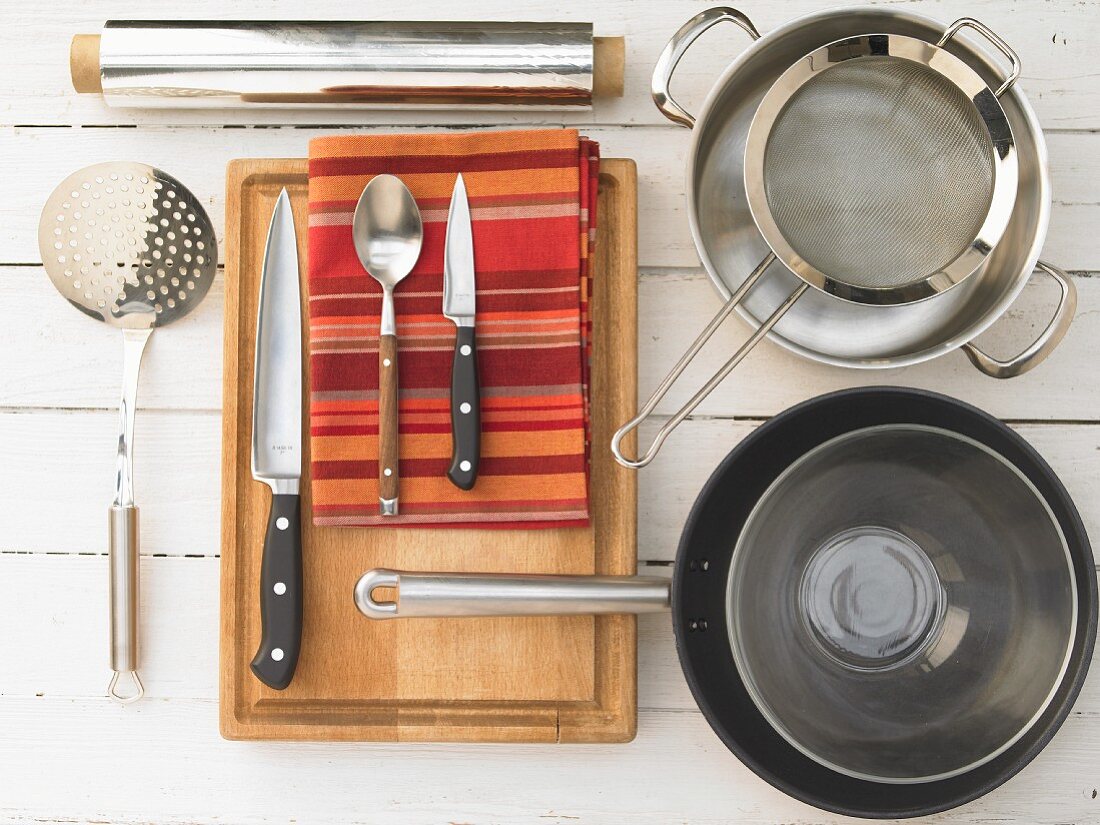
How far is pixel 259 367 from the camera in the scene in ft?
2.18

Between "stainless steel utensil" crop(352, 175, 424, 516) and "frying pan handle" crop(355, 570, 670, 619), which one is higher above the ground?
"stainless steel utensil" crop(352, 175, 424, 516)

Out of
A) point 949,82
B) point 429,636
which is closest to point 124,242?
point 429,636

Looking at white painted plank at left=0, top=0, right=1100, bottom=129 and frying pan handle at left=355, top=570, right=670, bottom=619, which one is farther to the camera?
white painted plank at left=0, top=0, right=1100, bottom=129

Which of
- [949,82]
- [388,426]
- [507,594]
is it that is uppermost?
[949,82]

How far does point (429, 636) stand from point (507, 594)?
0.34 ft

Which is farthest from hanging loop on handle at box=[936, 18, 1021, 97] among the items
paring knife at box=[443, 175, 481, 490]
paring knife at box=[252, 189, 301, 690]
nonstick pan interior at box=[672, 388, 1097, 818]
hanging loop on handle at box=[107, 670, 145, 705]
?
hanging loop on handle at box=[107, 670, 145, 705]

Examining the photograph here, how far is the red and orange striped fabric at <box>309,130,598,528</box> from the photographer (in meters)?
0.65

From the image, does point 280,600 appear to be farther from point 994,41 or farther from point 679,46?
point 994,41

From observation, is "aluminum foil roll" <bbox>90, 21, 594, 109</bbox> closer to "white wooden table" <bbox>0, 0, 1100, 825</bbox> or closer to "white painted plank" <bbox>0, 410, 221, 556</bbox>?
"white wooden table" <bbox>0, 0, 1100, 825</bbox>

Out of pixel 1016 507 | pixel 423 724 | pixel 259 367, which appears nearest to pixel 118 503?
pixel 259 367

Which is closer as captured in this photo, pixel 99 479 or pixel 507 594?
pixel 507 594

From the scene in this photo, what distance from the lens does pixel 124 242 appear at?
679mm

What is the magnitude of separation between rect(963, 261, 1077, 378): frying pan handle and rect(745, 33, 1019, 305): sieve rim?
1.9 inches

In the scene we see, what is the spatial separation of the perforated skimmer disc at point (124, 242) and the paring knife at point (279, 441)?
0.07 meters
